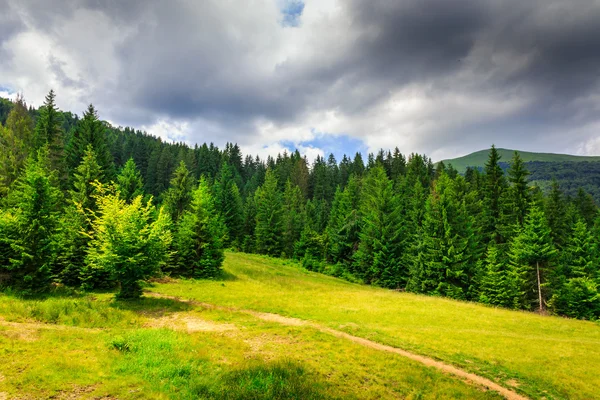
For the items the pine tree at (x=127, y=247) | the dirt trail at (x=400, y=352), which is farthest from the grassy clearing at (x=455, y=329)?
the pine tree at (x=127, y=247)

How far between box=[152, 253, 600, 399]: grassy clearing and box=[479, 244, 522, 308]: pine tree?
33.2 feet

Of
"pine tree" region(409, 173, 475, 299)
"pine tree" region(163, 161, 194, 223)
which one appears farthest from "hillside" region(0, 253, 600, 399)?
"pine tree" region(163, 161, 194, 223)

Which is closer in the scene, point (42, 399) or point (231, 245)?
point (42, 399)

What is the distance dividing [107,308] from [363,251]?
131 feet

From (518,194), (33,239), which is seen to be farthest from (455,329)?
(518,194)

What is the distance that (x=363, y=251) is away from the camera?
169 ft

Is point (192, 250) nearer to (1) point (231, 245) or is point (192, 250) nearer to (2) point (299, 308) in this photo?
(2) point (299, 308)

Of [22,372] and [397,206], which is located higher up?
[397,206]

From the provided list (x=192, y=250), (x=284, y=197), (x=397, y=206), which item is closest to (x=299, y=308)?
(x=192, y=250)

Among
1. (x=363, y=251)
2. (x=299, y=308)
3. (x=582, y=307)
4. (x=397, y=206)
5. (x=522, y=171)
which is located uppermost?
(x=522, y=171)

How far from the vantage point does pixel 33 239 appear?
21391mm

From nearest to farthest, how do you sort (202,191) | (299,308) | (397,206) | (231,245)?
(299,308) < (202,191) < (397,206) < (231,245)

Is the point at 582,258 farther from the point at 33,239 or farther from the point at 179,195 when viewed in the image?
the point at 33,239

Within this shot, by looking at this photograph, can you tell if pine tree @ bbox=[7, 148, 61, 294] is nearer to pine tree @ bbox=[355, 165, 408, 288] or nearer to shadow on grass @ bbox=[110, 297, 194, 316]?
shadow on grass @ bbox=[110, 297, 194, 316]
